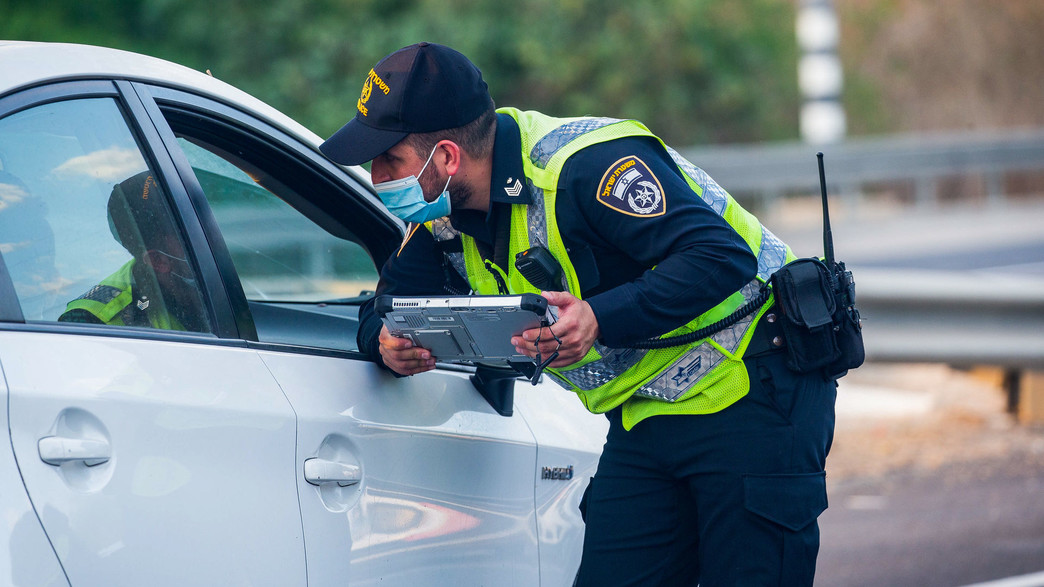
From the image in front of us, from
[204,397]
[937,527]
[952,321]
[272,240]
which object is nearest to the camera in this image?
[204,397]

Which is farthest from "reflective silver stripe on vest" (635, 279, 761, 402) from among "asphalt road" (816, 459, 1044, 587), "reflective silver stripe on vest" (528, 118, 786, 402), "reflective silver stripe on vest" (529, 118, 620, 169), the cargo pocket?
"asphalt road" (816, 459, 1044, 587)

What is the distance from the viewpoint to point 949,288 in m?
6.35

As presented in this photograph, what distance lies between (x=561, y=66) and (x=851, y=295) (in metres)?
13.2

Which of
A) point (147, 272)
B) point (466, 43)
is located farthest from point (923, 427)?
point (466, 43)

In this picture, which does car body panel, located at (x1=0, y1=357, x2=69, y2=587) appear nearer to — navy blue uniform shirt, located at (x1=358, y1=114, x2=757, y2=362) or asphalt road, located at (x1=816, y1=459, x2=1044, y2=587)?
navy blue uniform shirt, located at (x1=358, y1=114, x2=757, y2=362)

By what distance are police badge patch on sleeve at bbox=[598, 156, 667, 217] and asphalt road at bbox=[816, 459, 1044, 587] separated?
274cm

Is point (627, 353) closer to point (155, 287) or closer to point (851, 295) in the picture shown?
point (851, 295)

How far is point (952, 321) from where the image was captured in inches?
251

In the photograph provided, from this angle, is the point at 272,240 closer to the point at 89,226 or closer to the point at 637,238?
the point at 89,226

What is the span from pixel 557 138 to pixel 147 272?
2.65 feet

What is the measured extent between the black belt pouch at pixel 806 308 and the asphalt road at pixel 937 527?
239cm

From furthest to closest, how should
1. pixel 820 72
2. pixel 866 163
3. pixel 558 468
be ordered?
1. pixel 820 72
2. pixel 866 163
3. pixel 558 468

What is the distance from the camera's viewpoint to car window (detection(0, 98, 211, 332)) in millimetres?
1838

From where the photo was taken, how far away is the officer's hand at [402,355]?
2219 millimetres
